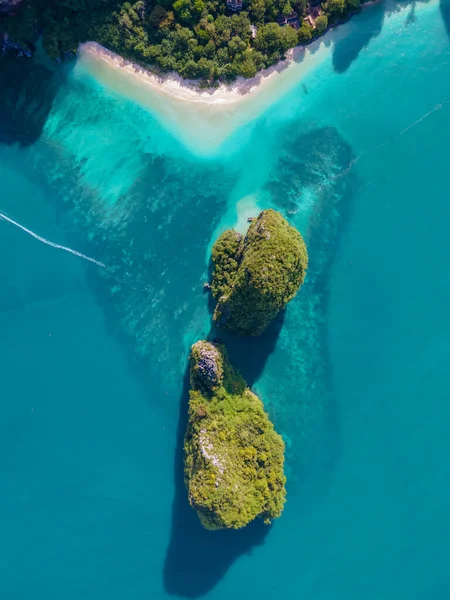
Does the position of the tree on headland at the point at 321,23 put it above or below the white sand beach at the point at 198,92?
above

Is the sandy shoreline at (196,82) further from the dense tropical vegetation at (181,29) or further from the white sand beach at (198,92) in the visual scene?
the dense tropical vegetation at (181,29)

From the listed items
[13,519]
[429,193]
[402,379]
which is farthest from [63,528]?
[429,193]

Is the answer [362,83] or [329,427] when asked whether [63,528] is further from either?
[362,83]

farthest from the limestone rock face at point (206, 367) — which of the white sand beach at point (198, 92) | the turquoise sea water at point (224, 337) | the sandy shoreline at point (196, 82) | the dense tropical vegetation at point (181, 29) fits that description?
the dense tropical vegetation at point (181, 29)

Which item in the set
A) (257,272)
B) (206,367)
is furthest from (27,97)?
(206,367)

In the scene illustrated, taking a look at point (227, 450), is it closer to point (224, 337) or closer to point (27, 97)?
point (224, 337)

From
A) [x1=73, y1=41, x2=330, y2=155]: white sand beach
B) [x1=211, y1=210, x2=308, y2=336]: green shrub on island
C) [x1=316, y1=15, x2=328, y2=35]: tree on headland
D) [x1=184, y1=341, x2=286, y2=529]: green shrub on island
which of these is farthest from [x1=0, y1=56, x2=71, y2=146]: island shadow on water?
[x1=184, y1=341, x2=286, y2=529]: green shrub on island
